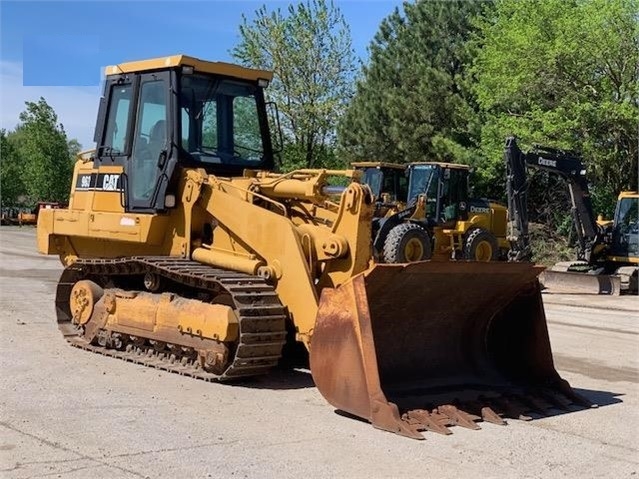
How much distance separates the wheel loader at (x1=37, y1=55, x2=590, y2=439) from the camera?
249 inches

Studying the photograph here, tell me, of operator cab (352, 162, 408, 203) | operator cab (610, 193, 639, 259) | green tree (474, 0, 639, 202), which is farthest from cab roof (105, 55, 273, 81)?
green tree (474, 0, 639, 202)

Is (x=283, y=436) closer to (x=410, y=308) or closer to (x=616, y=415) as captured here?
(x=410, y=308)

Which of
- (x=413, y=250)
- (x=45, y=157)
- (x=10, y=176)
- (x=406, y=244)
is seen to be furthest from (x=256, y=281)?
(x=10, y=176)

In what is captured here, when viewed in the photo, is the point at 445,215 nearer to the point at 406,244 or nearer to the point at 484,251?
the point at 484,251

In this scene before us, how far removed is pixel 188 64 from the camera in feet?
28.3

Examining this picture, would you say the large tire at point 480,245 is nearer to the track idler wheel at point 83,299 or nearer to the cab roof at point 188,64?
the cab roof at point 188,64

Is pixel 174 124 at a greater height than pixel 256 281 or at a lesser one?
greater

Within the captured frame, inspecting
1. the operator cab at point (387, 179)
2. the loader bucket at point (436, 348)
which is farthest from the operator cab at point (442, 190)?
the loader bucket at point (436, 348)

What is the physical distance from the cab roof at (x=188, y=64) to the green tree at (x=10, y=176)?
52659mm

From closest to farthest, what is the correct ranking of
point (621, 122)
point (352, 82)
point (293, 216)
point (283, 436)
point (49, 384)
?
point (283, 436) < point (49, 384) < point (293, 216) < point (621, 122) < point (352, 82)

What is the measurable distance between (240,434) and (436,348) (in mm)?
2230

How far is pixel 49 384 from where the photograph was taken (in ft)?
23.6

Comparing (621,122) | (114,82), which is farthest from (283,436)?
(621,122)

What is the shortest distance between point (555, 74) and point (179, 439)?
69.9 ft
